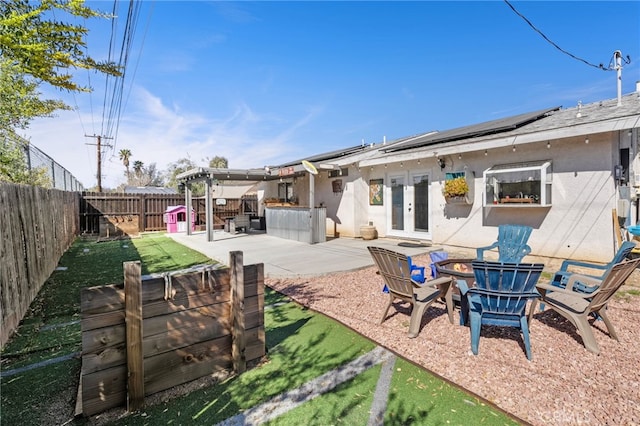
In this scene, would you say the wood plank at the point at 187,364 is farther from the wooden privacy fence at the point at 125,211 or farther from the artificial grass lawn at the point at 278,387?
the wooden privacy fence at the point at 125,211

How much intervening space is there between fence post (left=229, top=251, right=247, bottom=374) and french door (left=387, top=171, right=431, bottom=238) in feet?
26.9

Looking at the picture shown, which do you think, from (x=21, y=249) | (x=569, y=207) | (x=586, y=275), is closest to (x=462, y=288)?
(x=586, y=275)

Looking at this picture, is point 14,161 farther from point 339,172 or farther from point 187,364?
point 339,172

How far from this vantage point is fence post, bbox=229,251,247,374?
2.84 metres

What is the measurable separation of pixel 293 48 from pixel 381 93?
613 cm

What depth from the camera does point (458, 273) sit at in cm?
389

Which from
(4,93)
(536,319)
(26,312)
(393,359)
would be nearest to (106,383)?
(393,359)

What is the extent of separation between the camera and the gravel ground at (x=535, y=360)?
234 centimetres

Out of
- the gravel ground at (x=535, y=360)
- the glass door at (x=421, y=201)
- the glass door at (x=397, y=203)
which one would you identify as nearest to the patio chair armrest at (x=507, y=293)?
the gravel ground at (x=535, y=360)

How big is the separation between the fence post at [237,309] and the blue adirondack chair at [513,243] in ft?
15.5

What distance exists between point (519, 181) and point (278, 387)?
7.55 metres

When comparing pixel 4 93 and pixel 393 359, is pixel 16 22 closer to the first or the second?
pixel 4 93

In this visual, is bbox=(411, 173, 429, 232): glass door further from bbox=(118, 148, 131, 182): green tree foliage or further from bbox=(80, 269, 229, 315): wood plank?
bbox=(118, 148, 131, 182): green tree foliage

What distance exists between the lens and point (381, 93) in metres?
16.3
